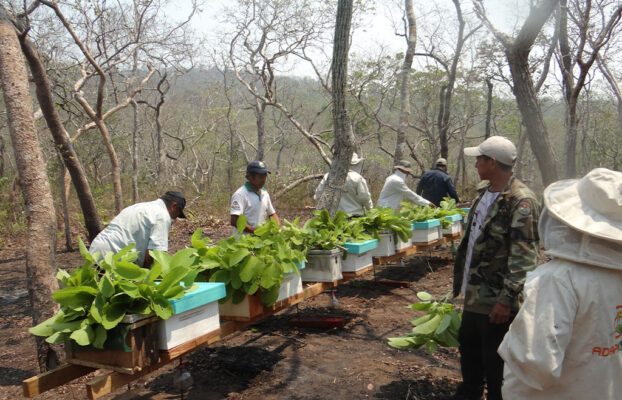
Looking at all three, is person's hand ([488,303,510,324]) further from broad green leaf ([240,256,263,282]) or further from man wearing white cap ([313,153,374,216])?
man wearing white cap ([313,153,374,216])

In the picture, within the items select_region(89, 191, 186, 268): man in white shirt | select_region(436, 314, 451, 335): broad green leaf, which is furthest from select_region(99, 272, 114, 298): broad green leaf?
select_region(436, 314, 451, 335): broad green leaf

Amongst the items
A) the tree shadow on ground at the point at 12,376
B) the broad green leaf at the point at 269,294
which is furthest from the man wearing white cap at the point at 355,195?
the tree shadow on ground at the point at 12,376

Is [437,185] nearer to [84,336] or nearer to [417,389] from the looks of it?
[417,389]

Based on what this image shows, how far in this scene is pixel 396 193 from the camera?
7082 mm

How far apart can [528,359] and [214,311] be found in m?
1.87

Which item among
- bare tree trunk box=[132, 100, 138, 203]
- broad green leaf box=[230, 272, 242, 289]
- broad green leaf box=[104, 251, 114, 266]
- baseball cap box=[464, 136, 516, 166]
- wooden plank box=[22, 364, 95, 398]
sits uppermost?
bare tree trunk box=[132, 100, 138, 203]

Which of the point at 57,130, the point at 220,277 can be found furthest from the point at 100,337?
the point at 57,130

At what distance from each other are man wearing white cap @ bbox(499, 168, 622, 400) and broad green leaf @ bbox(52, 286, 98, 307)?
2017mm

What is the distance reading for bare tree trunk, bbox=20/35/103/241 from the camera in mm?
5391

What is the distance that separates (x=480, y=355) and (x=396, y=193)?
418 centimetres

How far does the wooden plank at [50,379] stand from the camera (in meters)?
2.31

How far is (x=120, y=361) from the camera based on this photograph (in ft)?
7.97

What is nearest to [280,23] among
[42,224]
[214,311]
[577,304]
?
[42,224]

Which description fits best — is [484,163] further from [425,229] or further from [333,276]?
[425,229]
